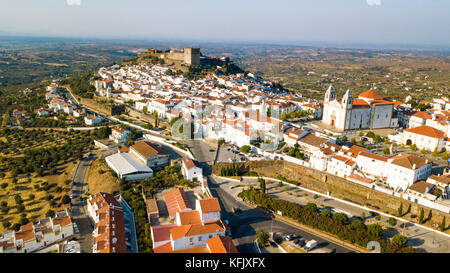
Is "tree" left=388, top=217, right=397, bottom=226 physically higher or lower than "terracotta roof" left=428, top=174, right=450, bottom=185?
lower

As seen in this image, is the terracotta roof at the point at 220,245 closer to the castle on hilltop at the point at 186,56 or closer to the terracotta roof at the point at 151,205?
the terracotta roof at the point at 151,205

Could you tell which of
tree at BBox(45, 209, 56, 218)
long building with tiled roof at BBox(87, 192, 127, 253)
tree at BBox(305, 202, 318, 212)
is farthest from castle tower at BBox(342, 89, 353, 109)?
tree at BBox(45, 209, 56, 218)

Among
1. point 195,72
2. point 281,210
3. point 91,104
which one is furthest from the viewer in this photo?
point 195,72

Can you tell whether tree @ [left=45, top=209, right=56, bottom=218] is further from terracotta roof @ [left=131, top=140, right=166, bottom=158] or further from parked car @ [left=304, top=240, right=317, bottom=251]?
parked car @ [left=304, top=240, right=317, bottom=251]

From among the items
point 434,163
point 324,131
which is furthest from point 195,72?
point 434,163

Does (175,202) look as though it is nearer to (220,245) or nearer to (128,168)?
(220,245)

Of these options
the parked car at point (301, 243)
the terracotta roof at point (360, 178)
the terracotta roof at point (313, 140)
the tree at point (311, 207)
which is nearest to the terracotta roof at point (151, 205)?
the parked car at point (301, 243)
